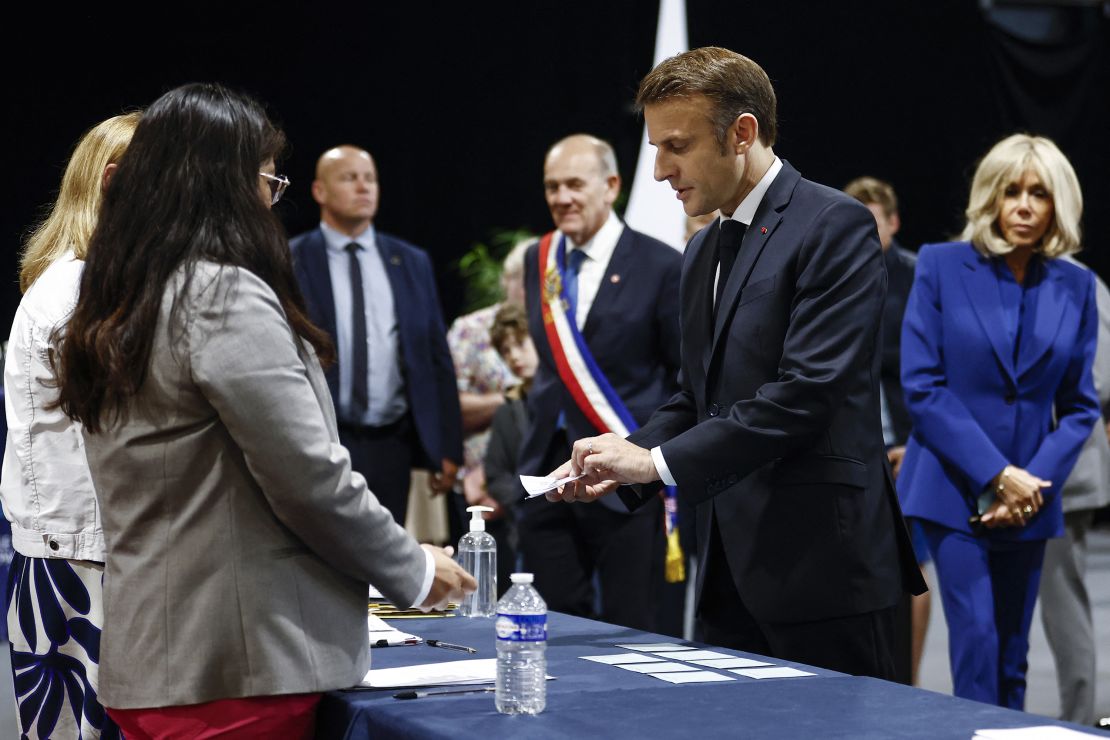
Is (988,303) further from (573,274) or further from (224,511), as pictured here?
(224,511)

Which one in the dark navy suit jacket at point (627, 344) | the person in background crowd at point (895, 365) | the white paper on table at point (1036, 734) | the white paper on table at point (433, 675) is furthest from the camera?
the person in background crowd at point (895, 365)

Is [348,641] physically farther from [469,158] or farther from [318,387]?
[469,158]

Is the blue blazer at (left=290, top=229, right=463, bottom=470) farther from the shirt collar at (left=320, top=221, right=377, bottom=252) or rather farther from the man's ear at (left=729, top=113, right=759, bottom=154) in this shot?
the man's ear at (left=729, top=113, right=759, bottom=154)

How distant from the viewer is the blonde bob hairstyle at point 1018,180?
11.5 feet

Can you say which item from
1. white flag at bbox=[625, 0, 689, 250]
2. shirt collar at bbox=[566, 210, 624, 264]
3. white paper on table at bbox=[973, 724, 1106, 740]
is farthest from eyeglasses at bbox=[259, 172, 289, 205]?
white flag at bbox=[625, 0, 689, 250]

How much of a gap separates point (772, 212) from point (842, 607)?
70cm

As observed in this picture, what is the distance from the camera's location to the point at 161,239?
1831 mm

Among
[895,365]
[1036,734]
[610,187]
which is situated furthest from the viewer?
[895,365]

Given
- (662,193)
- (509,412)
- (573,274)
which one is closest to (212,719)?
(573,274)

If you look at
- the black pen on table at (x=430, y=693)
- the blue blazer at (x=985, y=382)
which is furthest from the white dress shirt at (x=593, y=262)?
the black pen on table at (x=430, y=693)

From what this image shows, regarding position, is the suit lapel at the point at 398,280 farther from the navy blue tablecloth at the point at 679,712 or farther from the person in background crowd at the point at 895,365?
the navy blue tablecloth at the point at 679,712

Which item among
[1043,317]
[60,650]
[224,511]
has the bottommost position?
[60,650]

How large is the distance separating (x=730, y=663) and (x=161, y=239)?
1107 millimetres

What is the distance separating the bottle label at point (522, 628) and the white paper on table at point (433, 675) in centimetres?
20
